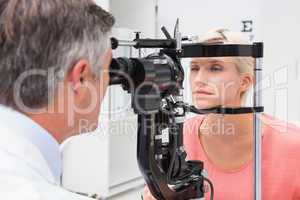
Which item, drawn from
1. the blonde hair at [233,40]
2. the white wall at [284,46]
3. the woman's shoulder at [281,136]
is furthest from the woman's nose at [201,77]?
the white wall at [284,46]

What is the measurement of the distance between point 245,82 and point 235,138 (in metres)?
0.20

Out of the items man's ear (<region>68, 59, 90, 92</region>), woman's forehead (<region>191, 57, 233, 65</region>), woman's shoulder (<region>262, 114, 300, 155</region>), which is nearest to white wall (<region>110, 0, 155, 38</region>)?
woman's forehead (<region>191, 57, 233, 65</region>)

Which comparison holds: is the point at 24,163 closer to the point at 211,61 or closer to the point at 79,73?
the point at 79,73

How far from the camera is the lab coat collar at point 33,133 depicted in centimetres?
60

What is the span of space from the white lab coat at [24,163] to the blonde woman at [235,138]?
2.48 feet

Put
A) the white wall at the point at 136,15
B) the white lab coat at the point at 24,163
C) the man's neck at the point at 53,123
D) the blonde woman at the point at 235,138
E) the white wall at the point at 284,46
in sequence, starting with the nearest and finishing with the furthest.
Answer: the white lab coat at the point at 24,163 < the man's neck at the point at 53,123 < the blonde woman at the point at 235,138 < the white wall at the point at 136,15 < the white wall at the point at 284,46

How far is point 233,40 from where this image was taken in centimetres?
129

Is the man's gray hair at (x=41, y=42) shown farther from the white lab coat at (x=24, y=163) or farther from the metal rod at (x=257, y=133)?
the metal rod at (x=257, y=133)

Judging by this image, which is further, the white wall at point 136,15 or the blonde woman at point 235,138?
the white wall at point 136,15

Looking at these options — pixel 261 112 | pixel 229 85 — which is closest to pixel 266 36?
pixel 229 85

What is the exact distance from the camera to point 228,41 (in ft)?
4.21

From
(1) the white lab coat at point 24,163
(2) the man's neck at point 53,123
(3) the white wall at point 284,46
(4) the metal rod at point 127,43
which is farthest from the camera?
(3) the white wall at point 284,46

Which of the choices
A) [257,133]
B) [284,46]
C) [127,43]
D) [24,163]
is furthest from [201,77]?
[284,46]

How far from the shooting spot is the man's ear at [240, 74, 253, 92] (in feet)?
4.57
